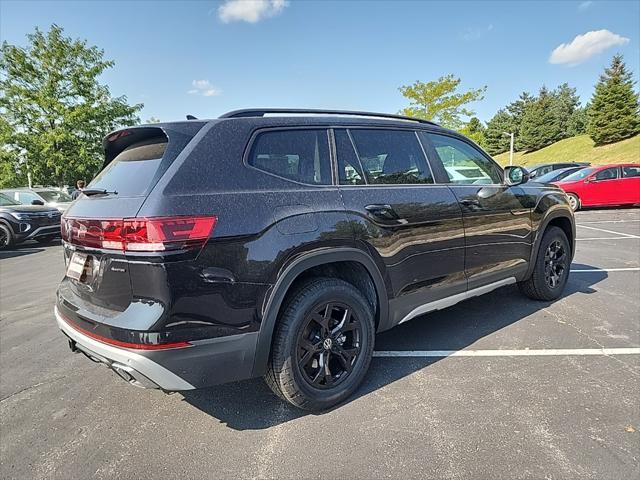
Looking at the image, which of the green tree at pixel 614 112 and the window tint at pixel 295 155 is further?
the green tree at pixel 614 112

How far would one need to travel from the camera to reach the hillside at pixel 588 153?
32625 millimetres

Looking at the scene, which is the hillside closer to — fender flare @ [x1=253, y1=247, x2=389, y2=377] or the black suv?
the black suv

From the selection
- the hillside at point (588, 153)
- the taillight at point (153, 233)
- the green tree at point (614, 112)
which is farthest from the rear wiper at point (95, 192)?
the green tree at point (614, 112)

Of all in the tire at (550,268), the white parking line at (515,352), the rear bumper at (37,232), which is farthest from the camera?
the rear bumper at (37,232)

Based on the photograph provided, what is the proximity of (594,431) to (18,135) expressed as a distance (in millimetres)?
25267

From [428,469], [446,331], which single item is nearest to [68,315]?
[428,469]

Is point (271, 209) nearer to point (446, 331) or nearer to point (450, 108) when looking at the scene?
point (446, 331)

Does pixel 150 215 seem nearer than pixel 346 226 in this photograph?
Yes

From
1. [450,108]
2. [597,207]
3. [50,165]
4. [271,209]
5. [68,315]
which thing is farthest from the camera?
[450,108]

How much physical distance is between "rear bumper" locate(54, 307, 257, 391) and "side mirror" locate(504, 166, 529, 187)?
291cm

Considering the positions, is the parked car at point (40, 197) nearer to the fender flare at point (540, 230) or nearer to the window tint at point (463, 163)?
the window tint at point (463, 163)

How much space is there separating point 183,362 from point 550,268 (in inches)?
157

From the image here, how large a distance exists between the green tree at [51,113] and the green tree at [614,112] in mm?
41643

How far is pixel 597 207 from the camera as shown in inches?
567
